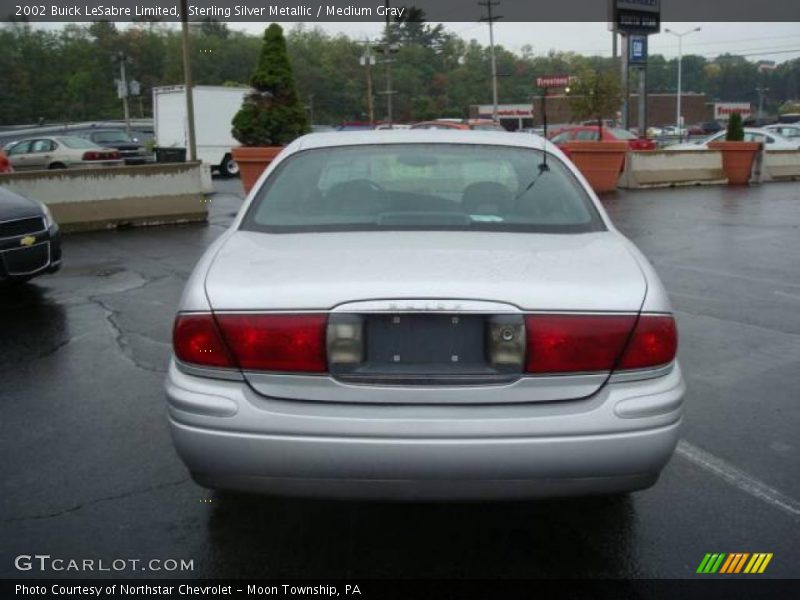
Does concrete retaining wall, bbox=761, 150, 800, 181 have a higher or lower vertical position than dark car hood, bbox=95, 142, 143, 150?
lower

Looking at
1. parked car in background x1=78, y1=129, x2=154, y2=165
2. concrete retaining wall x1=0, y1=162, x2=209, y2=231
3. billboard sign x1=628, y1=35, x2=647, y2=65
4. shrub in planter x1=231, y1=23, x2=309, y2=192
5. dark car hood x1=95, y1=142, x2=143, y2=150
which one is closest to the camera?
concrete retaining wall x1=0, y1=162, x2=209, y2=231

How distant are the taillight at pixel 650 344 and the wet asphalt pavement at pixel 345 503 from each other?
815 millimetres

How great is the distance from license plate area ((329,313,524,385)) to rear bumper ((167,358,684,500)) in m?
0.10

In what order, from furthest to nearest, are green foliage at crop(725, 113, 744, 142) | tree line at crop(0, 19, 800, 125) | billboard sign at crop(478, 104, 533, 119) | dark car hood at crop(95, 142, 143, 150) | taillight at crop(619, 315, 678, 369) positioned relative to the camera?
billboard sign at crop(478, 104, 533, 119)
tree line at crop(0, 19, 800, 125)
dark car hood at crop(95, 142, 143, 150)
green foliage at crop(725, 113, 744, 142)
taillight at crop(619, 315, 678, 369)

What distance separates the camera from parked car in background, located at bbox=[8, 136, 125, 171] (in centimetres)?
2597

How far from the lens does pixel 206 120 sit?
29156 millimetres

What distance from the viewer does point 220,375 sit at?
2.86 metres

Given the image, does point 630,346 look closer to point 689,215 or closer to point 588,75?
point 689,215

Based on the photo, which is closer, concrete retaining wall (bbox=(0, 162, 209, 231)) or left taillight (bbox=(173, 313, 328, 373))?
left taillight (bbox=(173, 313, 328, 373))

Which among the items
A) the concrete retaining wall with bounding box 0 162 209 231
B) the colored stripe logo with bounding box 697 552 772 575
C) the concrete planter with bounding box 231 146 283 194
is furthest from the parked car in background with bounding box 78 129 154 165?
the colored stripe logo with bounding box 697 552 772 575

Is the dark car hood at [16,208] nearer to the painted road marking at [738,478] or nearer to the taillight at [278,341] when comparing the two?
the taillight at [278,341]

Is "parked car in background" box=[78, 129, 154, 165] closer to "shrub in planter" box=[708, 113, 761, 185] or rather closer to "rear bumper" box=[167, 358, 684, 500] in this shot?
"shrub in planter" box=[708, 113, 761, 185]

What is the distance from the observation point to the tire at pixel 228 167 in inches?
1165

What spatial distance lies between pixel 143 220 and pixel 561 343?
450 inches
